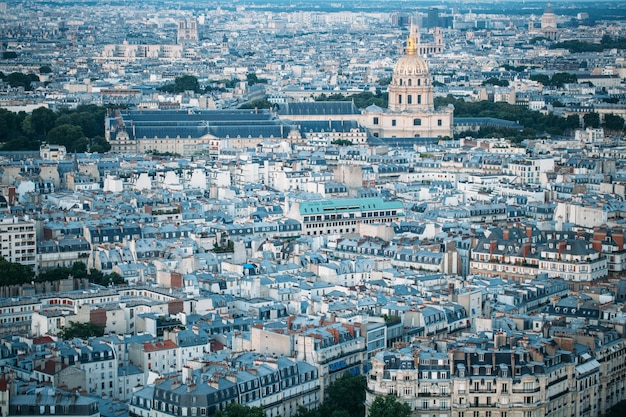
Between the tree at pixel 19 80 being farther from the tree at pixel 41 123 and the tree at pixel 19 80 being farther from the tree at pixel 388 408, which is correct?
the tree at pixel 388 408

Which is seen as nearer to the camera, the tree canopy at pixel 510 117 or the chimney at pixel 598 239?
the chimney at pixel 598 239

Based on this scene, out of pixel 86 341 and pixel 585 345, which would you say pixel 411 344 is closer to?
pixel 585 345

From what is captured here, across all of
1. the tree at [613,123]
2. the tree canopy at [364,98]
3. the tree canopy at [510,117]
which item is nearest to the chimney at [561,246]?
the tree canopy at [510,117]

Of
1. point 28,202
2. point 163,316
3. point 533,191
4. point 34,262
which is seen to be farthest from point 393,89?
point 163,316

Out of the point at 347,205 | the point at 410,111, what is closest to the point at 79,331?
the point at 347,205

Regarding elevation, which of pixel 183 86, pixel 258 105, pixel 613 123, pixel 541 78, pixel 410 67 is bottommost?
pixel 541 78

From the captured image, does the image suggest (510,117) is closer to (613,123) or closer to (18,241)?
(613,123)

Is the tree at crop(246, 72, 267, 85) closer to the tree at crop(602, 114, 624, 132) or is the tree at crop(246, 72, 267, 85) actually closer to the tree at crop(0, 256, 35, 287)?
the tree at crop(602, 114, 624, 132)
